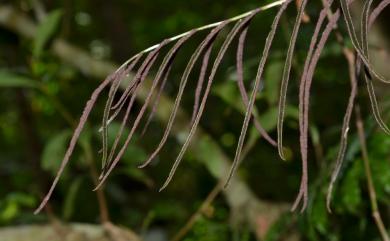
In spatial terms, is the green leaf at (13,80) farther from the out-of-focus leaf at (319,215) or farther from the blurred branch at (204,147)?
the out-of-focus leaf at (319,215)

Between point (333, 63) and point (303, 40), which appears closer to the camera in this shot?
point (303, 40)

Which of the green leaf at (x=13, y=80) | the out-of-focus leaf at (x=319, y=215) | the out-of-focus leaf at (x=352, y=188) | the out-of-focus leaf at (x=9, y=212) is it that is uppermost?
the green leaf at (x=13, y=80)

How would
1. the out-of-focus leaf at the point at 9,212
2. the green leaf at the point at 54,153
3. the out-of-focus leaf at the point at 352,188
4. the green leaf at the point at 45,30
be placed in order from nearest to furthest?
the out-of-focus leaf at the point at 352,188
the green leaf at the point at 54,153
the green leaf at the point at 45,30
the out-of-focus leaf at the point at 9,212

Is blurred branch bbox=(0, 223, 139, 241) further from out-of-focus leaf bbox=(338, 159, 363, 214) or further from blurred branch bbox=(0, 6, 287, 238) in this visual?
out-of-focus leaf bbox=(338, 159, 363, 214)

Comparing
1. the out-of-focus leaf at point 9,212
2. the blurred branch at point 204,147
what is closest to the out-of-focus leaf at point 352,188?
the blurred branch at point 204,147

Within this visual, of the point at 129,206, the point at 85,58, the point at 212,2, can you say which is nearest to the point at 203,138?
the point at 85,58

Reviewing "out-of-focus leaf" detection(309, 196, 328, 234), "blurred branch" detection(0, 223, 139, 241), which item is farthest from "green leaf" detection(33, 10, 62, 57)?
"out-of-focus leaf" detection(309, 196, 328, 234)

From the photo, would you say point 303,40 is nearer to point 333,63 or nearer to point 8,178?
Result: point 333,63

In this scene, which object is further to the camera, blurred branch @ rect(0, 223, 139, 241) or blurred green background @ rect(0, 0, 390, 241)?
blurred branch @ rect(0, 223, 139, 241)
